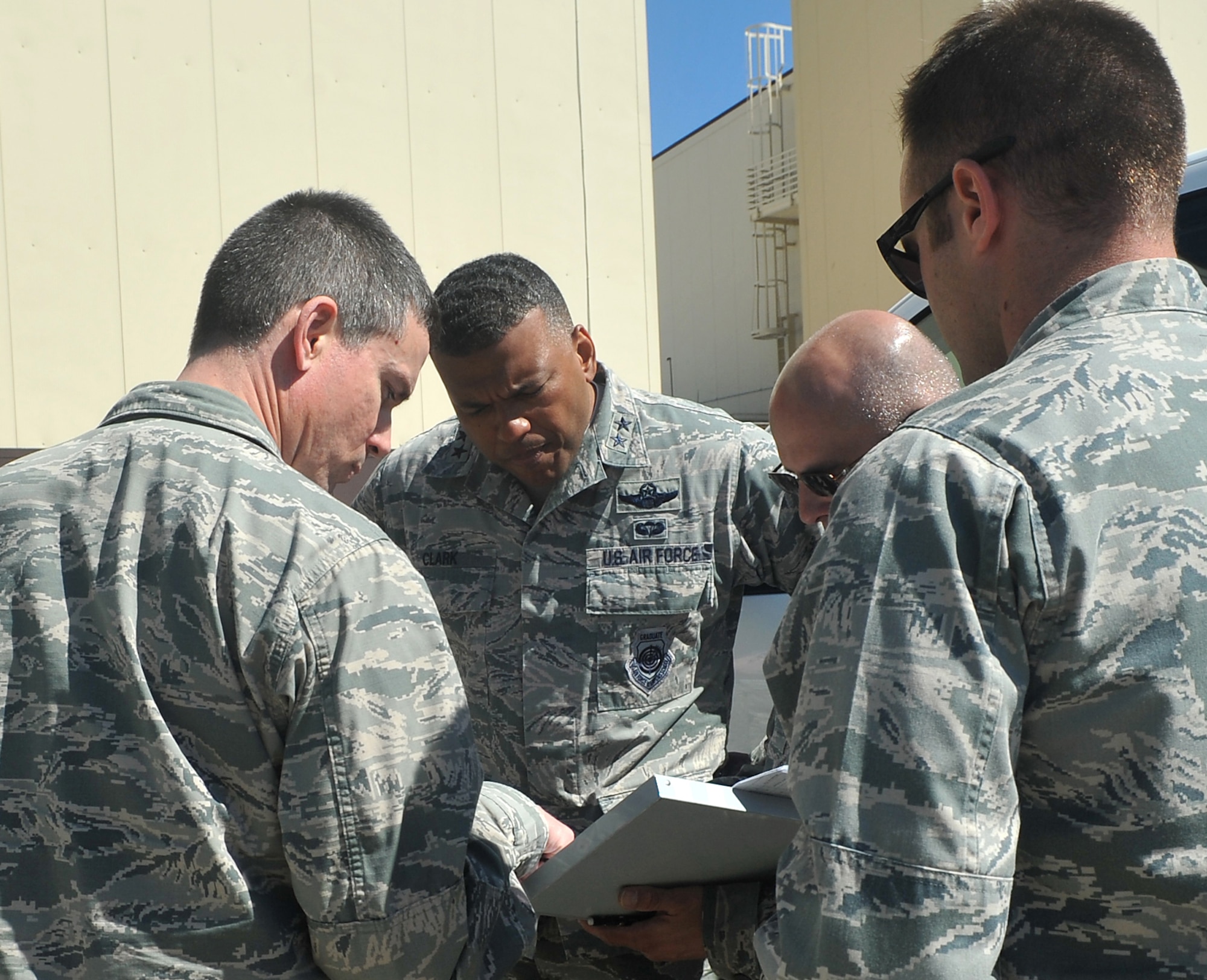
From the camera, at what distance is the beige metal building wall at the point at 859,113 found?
18.5 feet

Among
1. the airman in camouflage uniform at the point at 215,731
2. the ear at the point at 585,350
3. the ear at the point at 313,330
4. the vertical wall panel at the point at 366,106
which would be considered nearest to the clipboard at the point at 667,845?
the airman in camouflage uniform at the point at 215,731

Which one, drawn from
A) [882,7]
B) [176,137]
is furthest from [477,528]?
[882,7]

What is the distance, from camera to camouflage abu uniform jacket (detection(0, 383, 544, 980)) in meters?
1.28

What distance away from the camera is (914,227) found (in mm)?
1210

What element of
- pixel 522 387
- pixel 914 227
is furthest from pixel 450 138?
pixel 914 227

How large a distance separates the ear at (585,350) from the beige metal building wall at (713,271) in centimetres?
653

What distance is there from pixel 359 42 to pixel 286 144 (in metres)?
0.47

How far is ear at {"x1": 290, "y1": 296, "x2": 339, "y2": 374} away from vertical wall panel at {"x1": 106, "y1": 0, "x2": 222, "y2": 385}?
237 centimetres

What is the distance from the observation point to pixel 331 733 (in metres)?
1.29

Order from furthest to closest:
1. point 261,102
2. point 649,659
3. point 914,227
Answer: point 261,102 → point 649,659 → point 914,227

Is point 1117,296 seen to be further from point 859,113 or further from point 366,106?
point 859,113

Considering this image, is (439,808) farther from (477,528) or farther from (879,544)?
(477,528)

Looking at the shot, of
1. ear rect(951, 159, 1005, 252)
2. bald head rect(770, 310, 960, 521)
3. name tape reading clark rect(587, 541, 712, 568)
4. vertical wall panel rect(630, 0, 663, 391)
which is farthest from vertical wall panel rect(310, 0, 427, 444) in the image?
ear rect(951, 159, 1005, 252)

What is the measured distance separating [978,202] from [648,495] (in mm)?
1466
